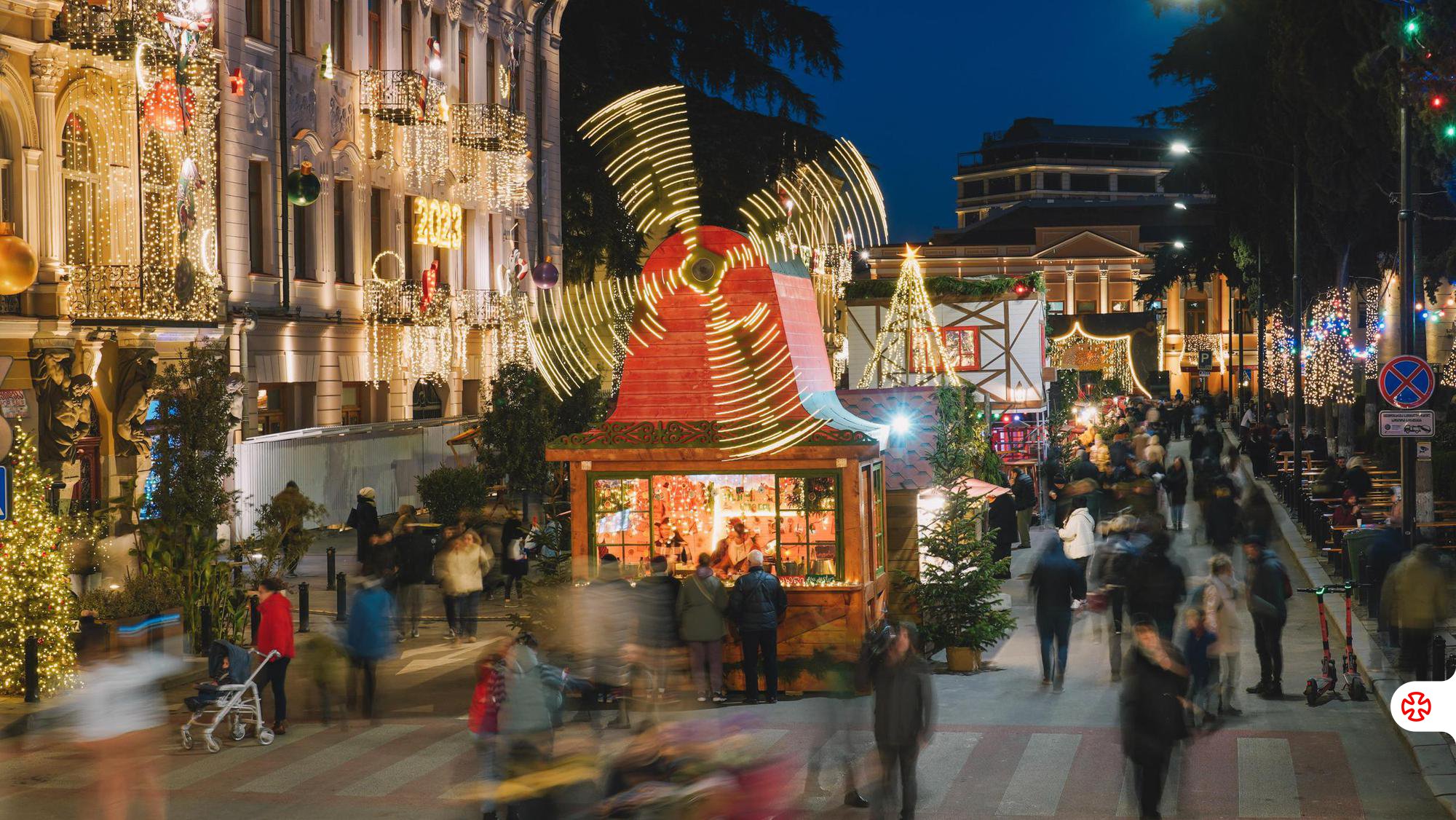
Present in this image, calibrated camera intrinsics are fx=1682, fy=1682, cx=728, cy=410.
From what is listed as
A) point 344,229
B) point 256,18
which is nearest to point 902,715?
point 256,18

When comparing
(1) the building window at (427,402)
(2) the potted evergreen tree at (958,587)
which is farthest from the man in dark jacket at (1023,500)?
(1) the building window at (427,402)

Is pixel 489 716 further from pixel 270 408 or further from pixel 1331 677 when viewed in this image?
pixel 270 408

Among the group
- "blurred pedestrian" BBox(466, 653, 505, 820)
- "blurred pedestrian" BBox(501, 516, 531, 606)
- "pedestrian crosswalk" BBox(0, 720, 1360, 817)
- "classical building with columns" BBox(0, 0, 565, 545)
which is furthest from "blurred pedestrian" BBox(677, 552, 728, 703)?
"classical building with columns" BBox(0, 0, 565, 545)

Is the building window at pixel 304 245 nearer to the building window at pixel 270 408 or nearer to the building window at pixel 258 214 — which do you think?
the building window at pixel 258 214

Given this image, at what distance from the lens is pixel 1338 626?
20.3 m

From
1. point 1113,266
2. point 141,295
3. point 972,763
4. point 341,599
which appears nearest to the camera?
point 972,763

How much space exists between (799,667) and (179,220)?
1394 cm

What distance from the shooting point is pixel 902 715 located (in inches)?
460

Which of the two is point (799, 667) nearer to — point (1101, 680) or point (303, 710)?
point (1101, 680)

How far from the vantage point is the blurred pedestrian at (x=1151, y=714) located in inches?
447

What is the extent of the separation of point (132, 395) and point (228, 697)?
471 inches

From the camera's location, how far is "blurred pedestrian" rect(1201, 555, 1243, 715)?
15.0 m

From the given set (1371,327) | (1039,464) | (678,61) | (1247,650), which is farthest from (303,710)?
(1371,327)

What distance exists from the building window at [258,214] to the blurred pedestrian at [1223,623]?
2037 cm
